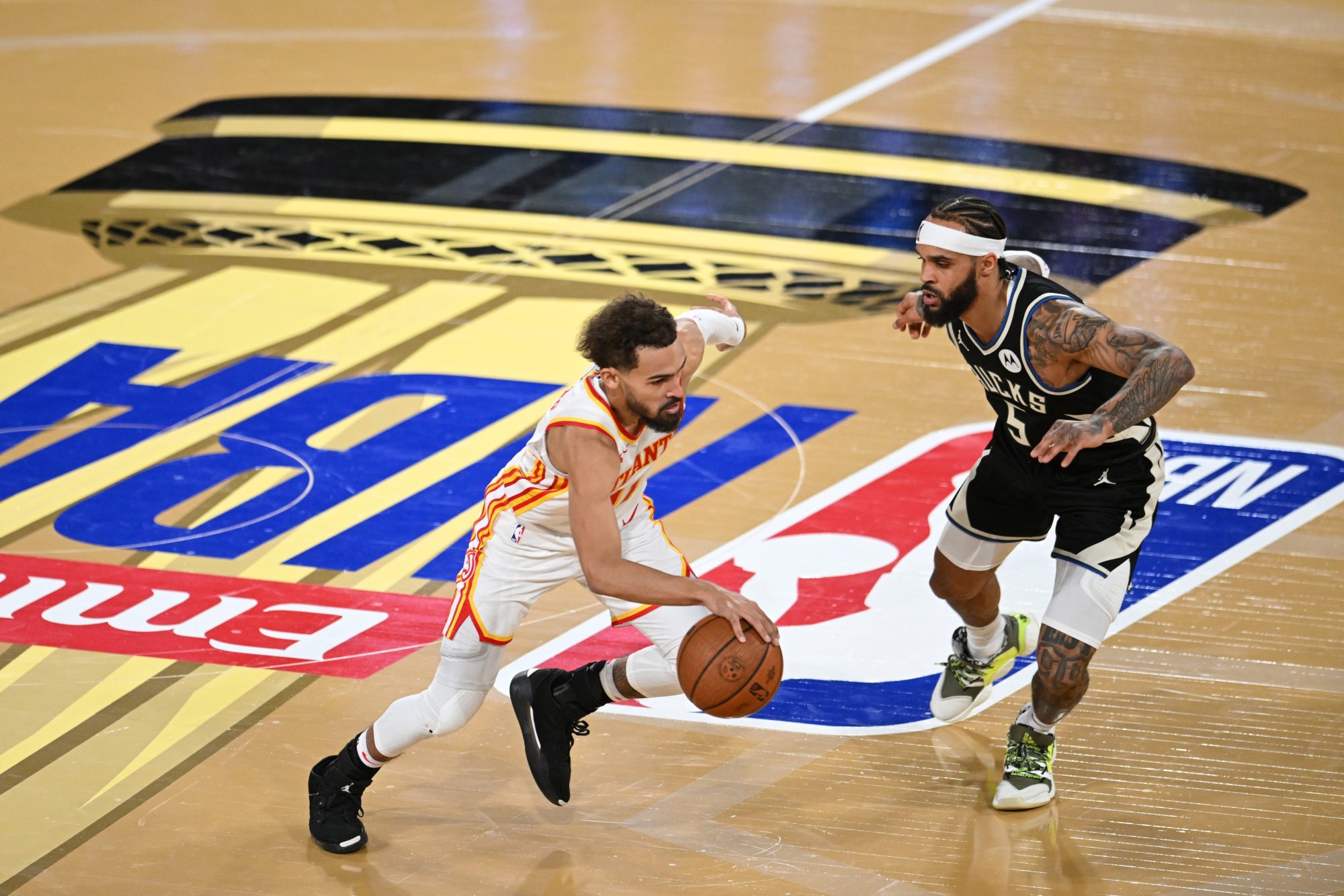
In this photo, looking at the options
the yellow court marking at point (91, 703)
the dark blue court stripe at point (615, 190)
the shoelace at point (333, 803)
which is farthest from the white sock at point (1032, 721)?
the dark blue court stripe at point (615, 190)

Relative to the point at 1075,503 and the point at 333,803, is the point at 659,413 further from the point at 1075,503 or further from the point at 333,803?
the point at 333,803

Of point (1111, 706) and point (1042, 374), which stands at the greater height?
point (1042, 374)

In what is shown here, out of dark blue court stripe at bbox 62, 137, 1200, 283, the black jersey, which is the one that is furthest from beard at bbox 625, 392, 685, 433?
dark blue court stripe at bbox 62, 137, 1200, 283

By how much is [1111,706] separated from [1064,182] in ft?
19.0

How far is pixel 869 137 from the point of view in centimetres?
1141

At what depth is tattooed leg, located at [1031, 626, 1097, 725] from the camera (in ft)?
15.7

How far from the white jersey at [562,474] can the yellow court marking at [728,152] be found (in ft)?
21.1

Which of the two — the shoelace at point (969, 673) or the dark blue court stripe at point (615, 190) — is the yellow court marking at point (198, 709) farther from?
the dark blue court stripe at point (615, 190)

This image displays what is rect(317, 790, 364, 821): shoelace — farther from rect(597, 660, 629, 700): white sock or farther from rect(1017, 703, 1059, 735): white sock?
rect(1017, 703, 1059, 735): white sock

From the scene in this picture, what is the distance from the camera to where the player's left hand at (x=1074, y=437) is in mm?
4520

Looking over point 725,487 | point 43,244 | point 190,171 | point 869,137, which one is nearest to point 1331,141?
point 869,137

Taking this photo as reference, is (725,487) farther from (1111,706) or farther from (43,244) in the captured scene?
(43,244)

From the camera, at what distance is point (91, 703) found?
551 centimetres

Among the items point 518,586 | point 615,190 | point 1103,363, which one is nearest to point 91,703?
point 518,586
